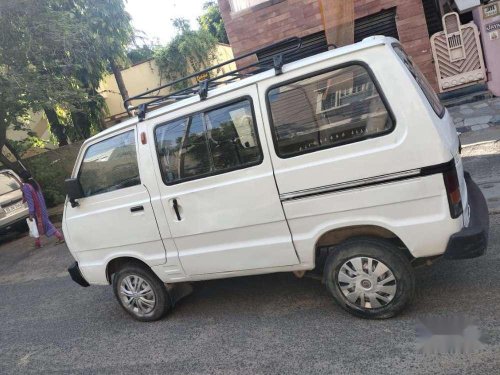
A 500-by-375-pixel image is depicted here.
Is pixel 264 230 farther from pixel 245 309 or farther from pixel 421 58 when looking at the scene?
pixel 421 58

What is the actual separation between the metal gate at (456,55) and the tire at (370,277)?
9.53 meters

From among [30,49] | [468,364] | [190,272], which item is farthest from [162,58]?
[468,364]

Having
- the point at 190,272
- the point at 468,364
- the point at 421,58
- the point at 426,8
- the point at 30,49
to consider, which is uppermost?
the point at 30,49

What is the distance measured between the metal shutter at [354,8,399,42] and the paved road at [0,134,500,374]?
7.48 meters

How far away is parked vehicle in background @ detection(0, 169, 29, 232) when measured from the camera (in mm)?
10648

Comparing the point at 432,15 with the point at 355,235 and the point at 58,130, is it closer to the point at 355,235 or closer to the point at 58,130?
the point at 355,235

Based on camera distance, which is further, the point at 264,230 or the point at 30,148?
the point at 30,148

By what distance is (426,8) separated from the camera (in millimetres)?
12250

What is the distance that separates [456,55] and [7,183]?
37.0 ft

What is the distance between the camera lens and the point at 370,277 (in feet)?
11.3

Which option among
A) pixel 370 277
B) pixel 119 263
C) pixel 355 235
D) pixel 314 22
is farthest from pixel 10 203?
pixel 370 277

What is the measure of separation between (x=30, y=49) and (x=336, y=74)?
32.2ft

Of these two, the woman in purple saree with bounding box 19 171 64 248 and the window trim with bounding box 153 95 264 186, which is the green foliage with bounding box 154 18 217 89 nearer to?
the woman in purple saree with bounding box 19 171 64 248

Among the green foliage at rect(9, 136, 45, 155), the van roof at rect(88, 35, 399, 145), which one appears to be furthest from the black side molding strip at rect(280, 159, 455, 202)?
the green foliage at rect(9, 136, 45, 155)
